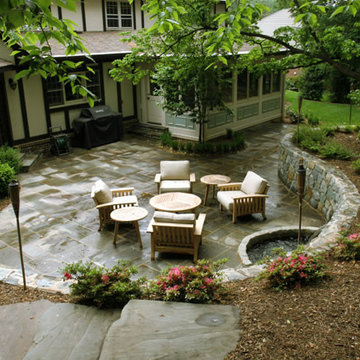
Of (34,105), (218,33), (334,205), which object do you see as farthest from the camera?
(34,105)

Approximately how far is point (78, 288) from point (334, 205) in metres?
5.46

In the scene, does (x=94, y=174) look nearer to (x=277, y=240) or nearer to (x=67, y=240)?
(x=67, y=240)

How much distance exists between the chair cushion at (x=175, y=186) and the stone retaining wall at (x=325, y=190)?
268 cm

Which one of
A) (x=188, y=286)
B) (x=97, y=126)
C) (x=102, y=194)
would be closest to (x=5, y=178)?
(x=102, y=194)

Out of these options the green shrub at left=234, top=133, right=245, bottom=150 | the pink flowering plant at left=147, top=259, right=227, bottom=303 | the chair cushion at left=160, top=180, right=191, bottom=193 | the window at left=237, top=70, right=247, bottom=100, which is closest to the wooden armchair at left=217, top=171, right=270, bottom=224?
the chair cushion at left=160, top=180, right=191, bottom=193

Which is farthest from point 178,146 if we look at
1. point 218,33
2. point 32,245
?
point 218,33

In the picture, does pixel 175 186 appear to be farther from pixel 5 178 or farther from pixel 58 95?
pixel 58 95

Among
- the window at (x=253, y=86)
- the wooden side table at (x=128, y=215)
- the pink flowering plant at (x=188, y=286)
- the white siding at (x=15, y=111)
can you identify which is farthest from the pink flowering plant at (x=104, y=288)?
the window at (x=253, y=86)

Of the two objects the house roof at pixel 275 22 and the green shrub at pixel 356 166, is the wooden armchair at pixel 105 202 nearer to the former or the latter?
the green shrub at pixel 356 166

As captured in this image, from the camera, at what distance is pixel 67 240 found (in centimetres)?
763

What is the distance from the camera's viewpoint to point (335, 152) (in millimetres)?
9625

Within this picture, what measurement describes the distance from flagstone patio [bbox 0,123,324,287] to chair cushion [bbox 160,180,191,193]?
59cm

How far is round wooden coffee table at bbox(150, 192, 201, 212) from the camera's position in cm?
772

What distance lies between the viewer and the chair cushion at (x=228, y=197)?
8367mm
